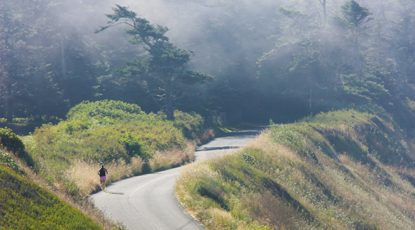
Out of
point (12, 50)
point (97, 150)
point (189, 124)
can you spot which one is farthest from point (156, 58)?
point (12, 50)

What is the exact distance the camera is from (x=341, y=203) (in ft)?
58.6

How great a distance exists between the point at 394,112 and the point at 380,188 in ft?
114

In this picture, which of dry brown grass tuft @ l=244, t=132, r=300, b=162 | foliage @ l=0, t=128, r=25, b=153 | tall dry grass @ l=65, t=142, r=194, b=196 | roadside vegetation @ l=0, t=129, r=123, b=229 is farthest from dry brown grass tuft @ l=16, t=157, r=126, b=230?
dry brown grass tuft @ l=244, t=132, r=300, b=162

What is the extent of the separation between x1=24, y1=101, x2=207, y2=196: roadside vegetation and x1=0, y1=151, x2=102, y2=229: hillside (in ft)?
7.57

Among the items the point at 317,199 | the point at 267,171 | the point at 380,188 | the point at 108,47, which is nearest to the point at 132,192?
the point at 267,171

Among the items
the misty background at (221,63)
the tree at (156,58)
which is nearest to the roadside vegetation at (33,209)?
the tree at (156,58)

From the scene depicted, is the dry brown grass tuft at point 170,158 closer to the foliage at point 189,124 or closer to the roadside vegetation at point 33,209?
the foliage at point 189,124

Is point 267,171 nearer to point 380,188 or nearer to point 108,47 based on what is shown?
point 380,188

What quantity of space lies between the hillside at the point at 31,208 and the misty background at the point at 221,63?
105 feet

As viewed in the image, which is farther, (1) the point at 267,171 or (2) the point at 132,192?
(1) the point at 267,171

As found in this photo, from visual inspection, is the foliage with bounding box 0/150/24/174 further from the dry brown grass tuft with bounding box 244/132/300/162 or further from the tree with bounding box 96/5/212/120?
the tree with bounding box 96/5/212/120

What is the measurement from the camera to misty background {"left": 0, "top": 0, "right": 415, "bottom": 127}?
45875 mm

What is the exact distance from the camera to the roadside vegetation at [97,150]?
43.5 ft

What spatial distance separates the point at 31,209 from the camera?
7188 millimetres
